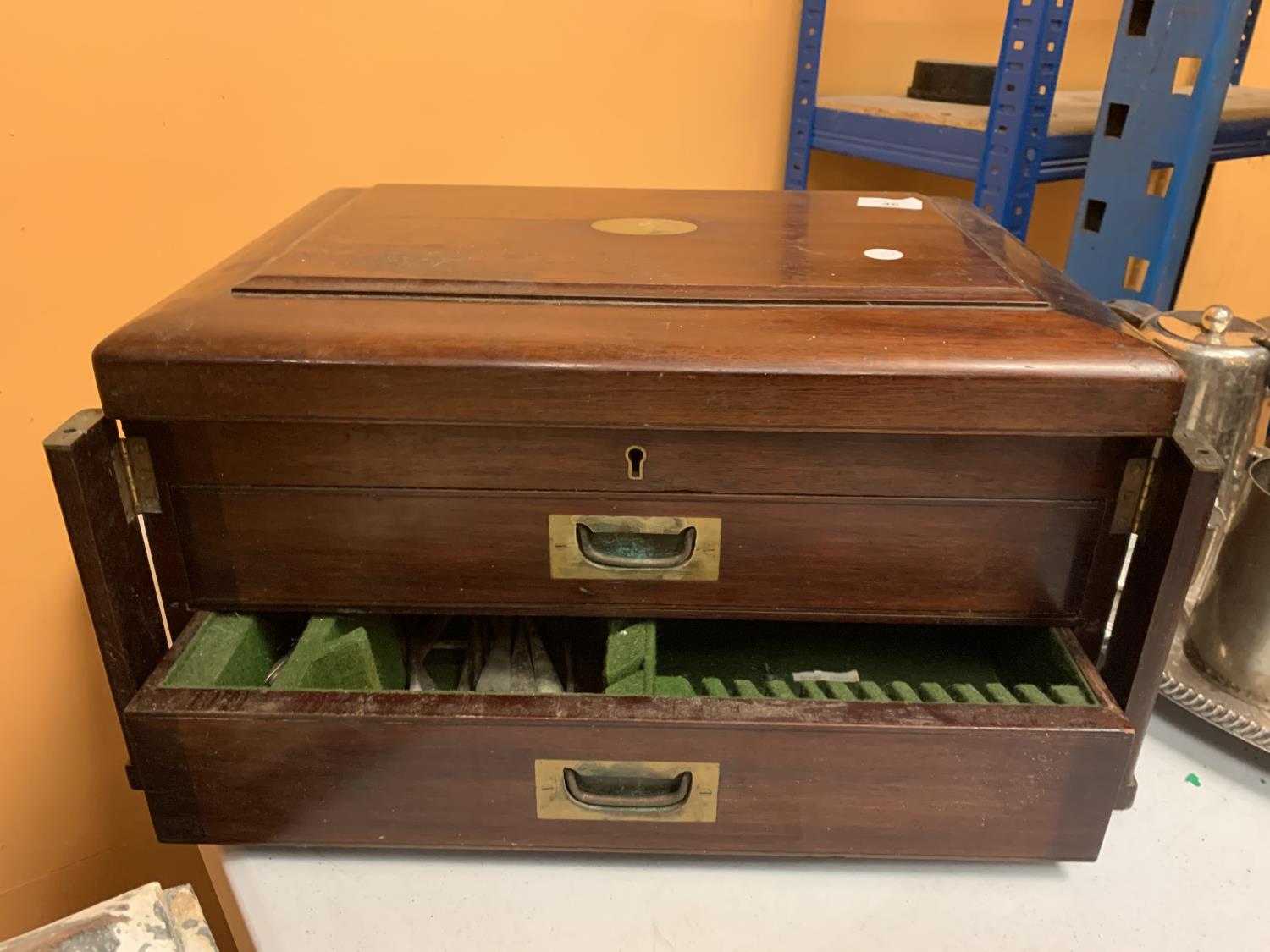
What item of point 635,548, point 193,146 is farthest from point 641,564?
point 193,146

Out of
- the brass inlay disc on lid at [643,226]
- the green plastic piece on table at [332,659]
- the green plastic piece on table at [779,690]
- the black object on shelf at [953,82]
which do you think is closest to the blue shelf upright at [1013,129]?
the black object on shelf at [953,82]

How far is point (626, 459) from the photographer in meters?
0.53

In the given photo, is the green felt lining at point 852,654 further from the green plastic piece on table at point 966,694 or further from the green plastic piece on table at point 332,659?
the green plastic piece on table at point 332,659

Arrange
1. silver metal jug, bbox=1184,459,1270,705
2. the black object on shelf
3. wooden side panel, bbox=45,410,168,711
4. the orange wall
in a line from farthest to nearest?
the black object on shelf < the orange wall < silver metal jug, bbox=1184,459,1270,705 < wooden side panel, bbox=45,410,168,711

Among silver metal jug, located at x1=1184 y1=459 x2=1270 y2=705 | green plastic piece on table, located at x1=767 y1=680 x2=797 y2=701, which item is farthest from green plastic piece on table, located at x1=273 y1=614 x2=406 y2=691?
silver metal jug, located at x1=1184 y1=459 x2=1270 y2=705

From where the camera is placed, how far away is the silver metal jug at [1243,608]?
599 millimetres

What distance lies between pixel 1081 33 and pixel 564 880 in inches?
59.6

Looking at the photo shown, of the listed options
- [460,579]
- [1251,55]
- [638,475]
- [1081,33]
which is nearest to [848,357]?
[638,475]

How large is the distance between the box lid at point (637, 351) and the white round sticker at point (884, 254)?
0.04 meters

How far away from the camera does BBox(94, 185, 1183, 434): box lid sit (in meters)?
0.50

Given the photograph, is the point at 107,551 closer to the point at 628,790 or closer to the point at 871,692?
the point at 628,790

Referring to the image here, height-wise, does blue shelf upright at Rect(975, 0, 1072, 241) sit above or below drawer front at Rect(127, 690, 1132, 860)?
above

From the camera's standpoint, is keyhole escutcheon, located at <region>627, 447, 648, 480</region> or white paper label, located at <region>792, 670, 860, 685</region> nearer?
keyhole escutcheon, located at <region>627, 447, 648, 480</region>

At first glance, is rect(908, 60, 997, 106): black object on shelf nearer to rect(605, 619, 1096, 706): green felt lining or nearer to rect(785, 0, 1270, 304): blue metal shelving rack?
rect(785, 0, 1270, 304): blue metal shelving rack
